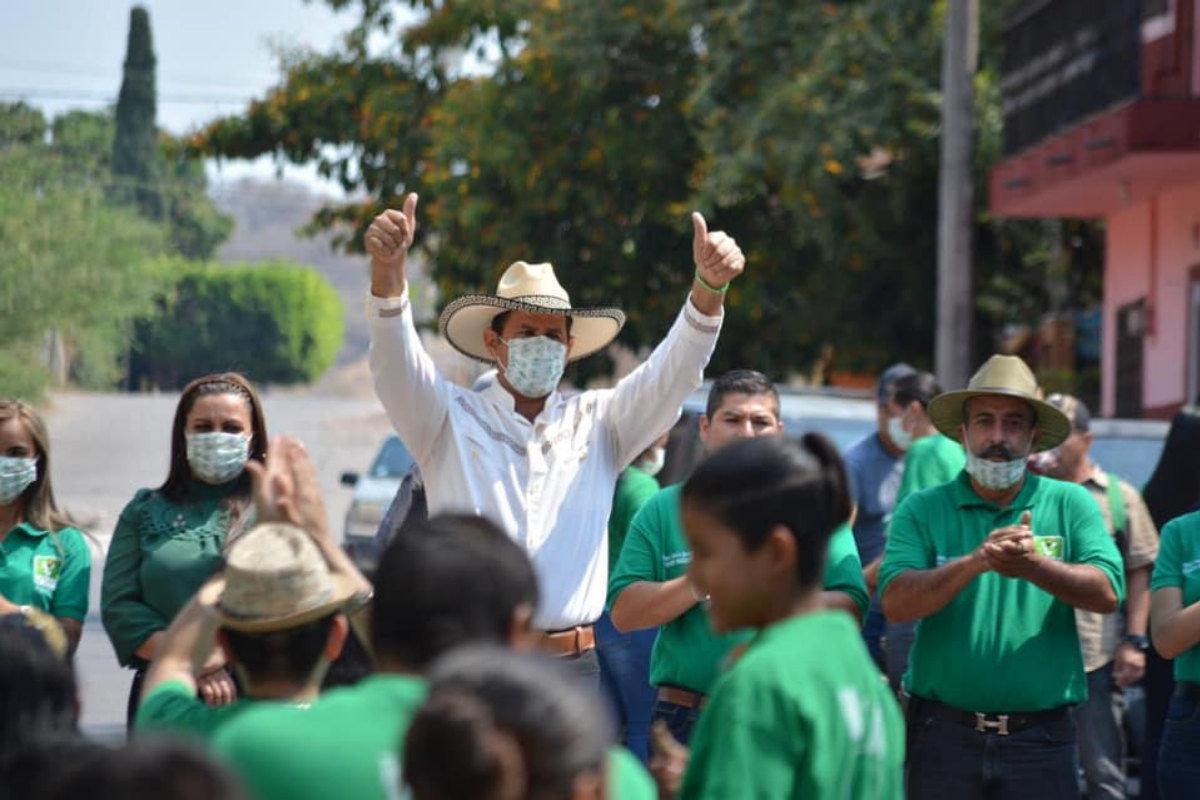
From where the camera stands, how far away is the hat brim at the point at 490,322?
6781 mm

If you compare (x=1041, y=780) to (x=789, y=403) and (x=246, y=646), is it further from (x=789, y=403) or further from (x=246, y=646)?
(x=789, y=403)

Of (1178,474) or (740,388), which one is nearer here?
(740,388)

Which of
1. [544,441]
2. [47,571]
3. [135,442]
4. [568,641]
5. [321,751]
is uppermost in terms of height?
[544,441]

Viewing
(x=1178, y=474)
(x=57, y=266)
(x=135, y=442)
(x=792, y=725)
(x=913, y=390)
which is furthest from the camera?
(x=135, y=442)

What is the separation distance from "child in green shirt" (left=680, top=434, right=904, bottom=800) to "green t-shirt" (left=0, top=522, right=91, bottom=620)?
129 inches

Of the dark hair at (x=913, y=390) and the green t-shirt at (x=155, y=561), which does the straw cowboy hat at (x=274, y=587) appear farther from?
the dark hair at (x=913, y=390)

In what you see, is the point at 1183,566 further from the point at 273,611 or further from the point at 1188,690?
the point at 273,611

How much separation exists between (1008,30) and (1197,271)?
3.09m

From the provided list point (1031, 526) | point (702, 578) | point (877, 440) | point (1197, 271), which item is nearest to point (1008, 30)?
point (1197, 271)

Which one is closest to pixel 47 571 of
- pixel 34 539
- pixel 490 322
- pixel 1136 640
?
pixel 34 539

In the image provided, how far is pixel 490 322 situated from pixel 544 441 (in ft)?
2.05

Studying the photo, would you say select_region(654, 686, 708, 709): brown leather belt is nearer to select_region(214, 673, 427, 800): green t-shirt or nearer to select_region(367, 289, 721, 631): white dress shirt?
select_region(367, 289, 721, 631): white dress shirt

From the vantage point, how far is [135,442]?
4053 cm

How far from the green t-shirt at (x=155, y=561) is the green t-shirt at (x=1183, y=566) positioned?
9.09 ft
